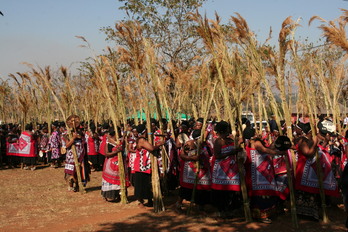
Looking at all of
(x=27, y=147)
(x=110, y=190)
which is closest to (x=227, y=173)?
(x=110, y=190)

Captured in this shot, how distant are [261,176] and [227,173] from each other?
23.1 inches

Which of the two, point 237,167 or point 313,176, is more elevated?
point 237,167

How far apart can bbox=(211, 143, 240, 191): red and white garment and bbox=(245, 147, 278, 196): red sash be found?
0.27m

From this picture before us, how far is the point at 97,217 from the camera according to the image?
25.2 ft

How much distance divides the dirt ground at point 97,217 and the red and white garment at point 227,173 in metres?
0.64

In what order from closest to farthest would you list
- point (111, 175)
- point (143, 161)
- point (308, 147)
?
point (308, 147) < point (143, 161) < point (111, 175)

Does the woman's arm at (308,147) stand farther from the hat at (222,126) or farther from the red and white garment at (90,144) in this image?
the red and white garment at (90,144)

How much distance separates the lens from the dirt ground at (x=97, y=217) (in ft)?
22.2

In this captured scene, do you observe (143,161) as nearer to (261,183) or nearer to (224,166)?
(224,166)

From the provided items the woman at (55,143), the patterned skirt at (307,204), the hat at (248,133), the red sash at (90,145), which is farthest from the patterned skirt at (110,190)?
the woman at (55,143)

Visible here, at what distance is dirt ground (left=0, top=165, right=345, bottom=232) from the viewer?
677cm

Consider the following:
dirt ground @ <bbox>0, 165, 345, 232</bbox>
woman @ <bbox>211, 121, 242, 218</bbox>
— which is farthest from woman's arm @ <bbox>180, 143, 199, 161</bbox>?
dirt ground @ <bbox>0, 165, 345, 232</bbox>

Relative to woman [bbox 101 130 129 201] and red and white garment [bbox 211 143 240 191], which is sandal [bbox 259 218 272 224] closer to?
red and white garment [bbox 211 143 240 191]

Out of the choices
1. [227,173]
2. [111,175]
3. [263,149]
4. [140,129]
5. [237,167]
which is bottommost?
[111,175]
